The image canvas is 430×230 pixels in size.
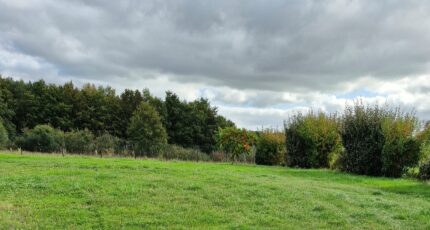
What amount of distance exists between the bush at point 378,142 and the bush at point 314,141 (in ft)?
11.8

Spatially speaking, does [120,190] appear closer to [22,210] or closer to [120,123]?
[22,210]

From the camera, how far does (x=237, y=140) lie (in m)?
32.8

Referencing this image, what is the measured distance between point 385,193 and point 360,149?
9183 millimetres

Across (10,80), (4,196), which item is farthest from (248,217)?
(10,80)

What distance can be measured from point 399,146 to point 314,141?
7.17 m

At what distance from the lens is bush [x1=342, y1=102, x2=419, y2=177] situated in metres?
21.7

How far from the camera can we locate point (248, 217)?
10055 mm

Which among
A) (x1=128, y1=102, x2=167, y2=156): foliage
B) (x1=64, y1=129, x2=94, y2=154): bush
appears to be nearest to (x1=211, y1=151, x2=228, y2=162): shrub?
(x1=64, y1=129, x2=94, y2=154): bush

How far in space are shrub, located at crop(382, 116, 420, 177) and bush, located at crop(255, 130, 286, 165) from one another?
33.3 ft

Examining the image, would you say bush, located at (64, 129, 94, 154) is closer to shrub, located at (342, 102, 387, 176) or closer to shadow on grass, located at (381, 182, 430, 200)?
shrub, located at (342, 102, 387, 176)

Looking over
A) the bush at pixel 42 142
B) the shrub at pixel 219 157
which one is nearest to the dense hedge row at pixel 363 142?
the shrub at pixel 219 157

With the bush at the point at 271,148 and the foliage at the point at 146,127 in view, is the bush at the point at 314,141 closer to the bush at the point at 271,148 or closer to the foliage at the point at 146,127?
the bush at the point at 271,148

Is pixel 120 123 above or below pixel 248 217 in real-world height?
above

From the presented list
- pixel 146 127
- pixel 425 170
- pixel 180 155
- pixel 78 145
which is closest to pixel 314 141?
pixel 425 170
